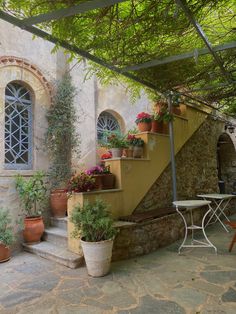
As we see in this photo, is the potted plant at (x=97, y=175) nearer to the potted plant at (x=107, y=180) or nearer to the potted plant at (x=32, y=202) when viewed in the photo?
the potted plant at (x=107, y=180)

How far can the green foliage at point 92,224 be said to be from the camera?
10.3 feet

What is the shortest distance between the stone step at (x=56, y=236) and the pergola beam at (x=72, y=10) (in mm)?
2988

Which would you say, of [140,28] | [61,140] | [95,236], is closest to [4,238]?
[95,236]

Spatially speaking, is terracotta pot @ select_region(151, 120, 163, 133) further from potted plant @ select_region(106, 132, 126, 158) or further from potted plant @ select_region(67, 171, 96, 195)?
potted plant @ select_region(67, 171, 96, 195)

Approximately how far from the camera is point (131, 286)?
2852 millimetres

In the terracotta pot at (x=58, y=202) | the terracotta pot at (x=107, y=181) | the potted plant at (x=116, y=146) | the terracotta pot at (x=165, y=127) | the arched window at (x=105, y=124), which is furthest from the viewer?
the arched window at (x=105, y=124)

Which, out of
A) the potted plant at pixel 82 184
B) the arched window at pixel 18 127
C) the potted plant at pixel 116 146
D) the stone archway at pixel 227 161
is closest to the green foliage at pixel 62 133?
the arched window at pixel 18 127

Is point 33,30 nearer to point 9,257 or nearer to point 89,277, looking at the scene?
point 89,277

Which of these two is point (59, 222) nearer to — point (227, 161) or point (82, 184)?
point (82, 184)

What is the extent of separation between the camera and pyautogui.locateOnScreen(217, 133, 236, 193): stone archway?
8031mm

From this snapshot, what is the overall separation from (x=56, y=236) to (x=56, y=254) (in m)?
0.58

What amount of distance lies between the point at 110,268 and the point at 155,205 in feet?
5.74

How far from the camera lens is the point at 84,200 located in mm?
3557

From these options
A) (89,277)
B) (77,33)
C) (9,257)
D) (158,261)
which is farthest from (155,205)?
(77,33)
